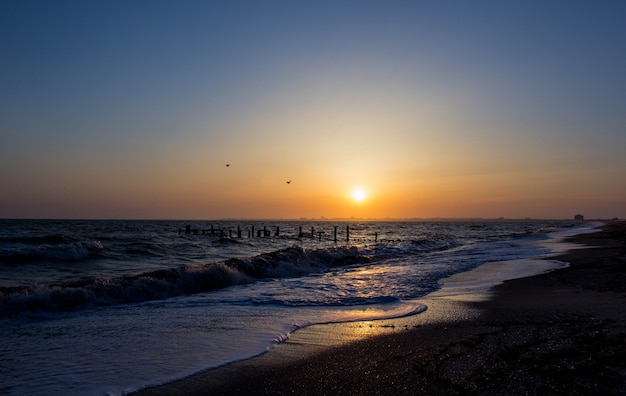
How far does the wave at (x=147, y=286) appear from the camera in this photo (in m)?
11.5

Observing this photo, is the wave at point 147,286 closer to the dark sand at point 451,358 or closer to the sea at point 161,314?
the sea at point 161,314

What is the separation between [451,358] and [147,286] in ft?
35.5

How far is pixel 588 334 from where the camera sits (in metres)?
6.85

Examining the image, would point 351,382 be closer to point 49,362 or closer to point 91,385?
point 91,385

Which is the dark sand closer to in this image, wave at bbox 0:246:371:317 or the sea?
the sea

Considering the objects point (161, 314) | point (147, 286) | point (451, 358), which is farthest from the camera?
point (147, 286)

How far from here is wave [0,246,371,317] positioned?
1149 cm

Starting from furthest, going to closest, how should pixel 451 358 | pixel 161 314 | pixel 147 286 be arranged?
1. pixel 147 286
2. pixel 161 314
3. pixel 451 358

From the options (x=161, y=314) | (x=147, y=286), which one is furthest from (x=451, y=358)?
(x=147, y=286)

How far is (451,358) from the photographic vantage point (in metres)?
5.90

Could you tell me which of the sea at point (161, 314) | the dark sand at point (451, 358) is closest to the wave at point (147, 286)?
the sea at point (161, 314)

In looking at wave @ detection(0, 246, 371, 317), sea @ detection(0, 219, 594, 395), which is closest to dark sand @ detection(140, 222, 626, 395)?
sea @ detection(0, 219, 594, 395)

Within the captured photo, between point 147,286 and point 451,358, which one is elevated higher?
point 451,358

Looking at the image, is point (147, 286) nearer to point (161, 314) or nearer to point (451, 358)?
point (161, 314)
